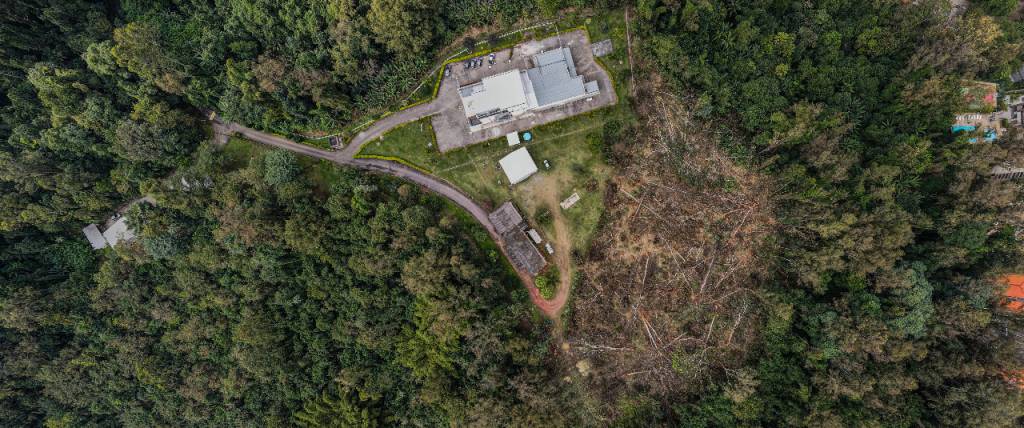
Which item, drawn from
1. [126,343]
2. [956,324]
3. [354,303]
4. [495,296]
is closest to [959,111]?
[956,324]

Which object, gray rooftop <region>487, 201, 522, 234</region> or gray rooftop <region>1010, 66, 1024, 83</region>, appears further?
gray rooftop <region>487, 201, 522, 234</region>

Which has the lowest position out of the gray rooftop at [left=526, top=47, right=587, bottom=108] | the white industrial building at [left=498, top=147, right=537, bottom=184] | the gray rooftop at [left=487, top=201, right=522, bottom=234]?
the gray rooftop at [left=487, top=201, right=522, bottom=234]

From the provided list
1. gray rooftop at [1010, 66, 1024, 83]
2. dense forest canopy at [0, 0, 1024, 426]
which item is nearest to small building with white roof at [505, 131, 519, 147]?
dense forest canopy at [0, 0, 1024, 426]

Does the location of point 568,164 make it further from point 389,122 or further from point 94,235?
point 94,235

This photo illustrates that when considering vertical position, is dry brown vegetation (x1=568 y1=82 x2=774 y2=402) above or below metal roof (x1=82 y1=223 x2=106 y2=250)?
below

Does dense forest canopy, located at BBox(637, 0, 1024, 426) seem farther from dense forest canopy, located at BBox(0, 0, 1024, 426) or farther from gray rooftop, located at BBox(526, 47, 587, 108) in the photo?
gray rooftop, located at BBox(526, 47, 587, 108)

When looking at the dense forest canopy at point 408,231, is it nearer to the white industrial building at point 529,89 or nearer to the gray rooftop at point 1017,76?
the gray rooftop at point 1017,76
